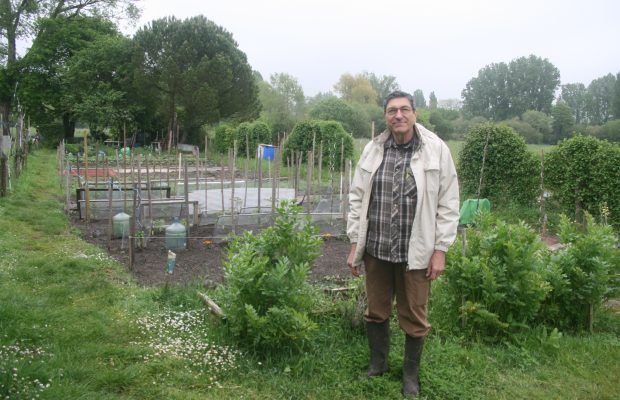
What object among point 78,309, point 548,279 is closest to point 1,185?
point 78,309

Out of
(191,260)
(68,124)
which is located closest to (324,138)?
(191,260)

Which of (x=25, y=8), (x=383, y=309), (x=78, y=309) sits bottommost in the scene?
(x=78, y=309)

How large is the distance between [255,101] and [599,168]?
24.0 meters

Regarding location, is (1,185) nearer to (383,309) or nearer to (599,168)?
(383,309)

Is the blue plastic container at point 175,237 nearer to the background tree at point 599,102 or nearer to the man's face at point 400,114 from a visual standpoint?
the man's face at point 400,114

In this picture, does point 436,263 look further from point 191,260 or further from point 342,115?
point 342,115

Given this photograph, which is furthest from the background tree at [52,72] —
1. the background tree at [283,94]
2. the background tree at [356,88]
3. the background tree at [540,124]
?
the background tree at [540,124]

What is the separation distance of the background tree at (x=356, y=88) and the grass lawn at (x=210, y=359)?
47.6 metres

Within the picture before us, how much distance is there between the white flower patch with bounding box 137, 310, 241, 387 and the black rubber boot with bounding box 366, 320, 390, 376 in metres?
0.87

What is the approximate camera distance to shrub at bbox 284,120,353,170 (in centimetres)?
1720

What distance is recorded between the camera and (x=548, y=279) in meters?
3.97

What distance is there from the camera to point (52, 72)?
28641mm

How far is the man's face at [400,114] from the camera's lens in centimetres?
285

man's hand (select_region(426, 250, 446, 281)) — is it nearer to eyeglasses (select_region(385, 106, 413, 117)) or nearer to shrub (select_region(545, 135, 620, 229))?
eyeglasses (select_region(385, 106, 413, 117))
